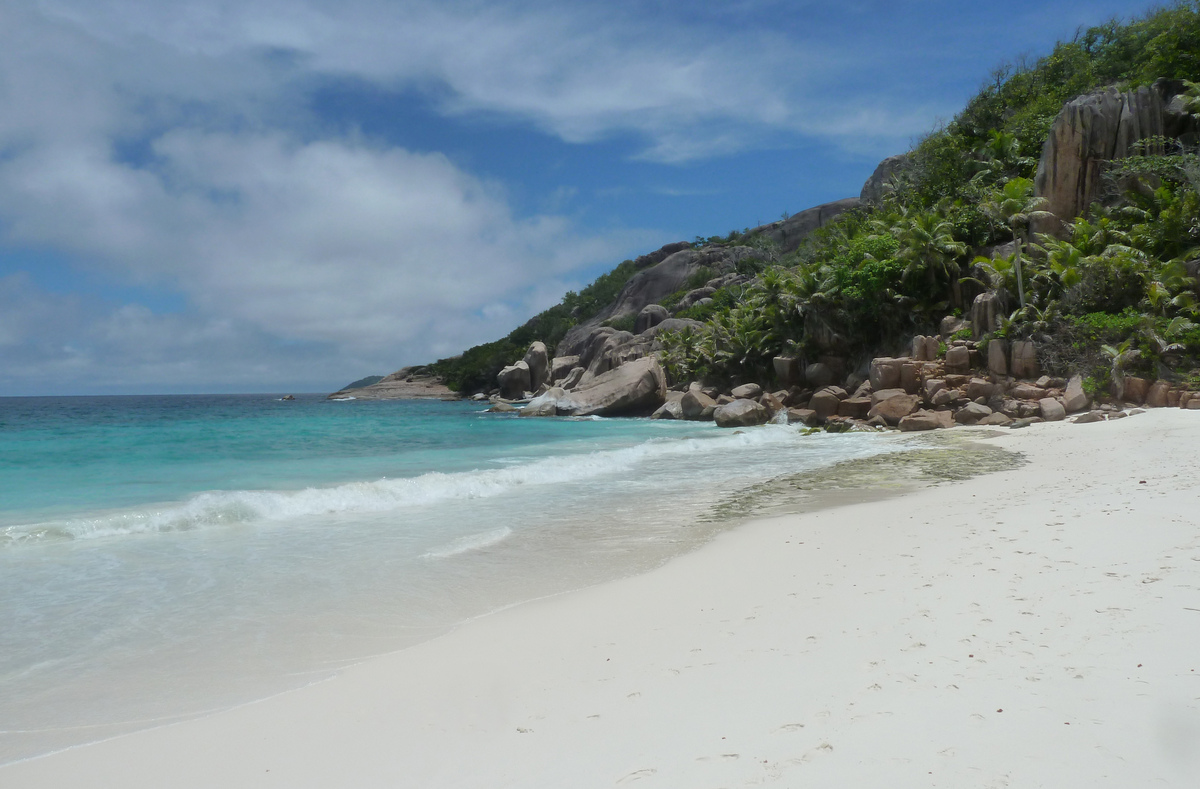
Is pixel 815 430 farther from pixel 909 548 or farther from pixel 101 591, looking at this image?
pixel 101 591

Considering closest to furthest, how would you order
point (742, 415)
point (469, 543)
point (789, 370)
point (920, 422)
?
1. point (469, 543)
2. point (920, 422)
3. point (742, 415)
4. point (789, 370)

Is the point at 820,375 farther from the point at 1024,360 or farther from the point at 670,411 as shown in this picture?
the point at 1024,360

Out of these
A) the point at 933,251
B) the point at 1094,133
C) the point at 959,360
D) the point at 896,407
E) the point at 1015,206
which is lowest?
the point at 896,407

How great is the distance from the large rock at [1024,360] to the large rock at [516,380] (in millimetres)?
48907

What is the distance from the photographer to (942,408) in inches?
931

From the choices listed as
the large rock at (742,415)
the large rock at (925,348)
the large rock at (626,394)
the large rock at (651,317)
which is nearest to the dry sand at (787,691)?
the large rock at (925,348)

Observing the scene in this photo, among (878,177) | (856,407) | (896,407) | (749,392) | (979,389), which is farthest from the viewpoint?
(878,177)

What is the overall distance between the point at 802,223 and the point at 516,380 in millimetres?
34964

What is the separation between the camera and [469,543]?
8.84 metres

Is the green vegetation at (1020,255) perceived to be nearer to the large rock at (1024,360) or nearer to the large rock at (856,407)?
the large rock at (1024,360)

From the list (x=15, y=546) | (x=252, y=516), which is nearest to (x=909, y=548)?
(x=252, y=516)

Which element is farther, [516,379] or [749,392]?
[516,379]

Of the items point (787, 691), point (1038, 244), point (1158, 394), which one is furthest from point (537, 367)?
point (787, 691)

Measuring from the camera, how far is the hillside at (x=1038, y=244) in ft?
69.4
